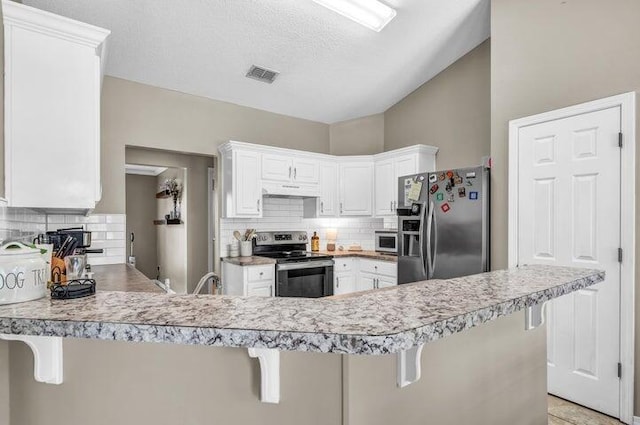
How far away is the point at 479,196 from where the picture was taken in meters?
2.99

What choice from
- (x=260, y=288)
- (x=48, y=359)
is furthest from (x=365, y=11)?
(x=48, y=359)

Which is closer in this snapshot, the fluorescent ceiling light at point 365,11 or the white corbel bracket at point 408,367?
the white corbel bracket at point 408,367

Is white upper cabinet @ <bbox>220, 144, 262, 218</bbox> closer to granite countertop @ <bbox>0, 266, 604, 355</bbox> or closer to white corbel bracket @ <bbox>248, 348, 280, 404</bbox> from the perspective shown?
granite countertop @ <bbox>0, 266, 604, 355</bbox>

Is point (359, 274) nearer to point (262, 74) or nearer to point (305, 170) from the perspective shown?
point (305, 170)

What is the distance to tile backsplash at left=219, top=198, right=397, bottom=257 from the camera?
13.9 feet

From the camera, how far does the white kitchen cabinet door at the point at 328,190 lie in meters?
4.59

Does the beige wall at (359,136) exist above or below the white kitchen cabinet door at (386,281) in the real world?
above

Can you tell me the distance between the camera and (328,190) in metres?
4.63

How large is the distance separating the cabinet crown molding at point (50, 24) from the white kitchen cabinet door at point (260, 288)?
251cm


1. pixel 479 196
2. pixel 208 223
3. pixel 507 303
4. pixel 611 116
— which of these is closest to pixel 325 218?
pixel 208 223

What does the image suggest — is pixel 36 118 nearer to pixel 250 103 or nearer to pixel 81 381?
pixel 81 381

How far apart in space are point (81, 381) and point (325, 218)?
155 inches

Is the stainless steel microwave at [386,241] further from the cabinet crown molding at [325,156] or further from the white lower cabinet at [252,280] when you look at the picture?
the white lower cabinet at [252,280]

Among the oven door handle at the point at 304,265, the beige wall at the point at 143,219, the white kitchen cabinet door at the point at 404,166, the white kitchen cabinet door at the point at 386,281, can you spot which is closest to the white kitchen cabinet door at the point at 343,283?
the oven door handle at the point at 304,265
